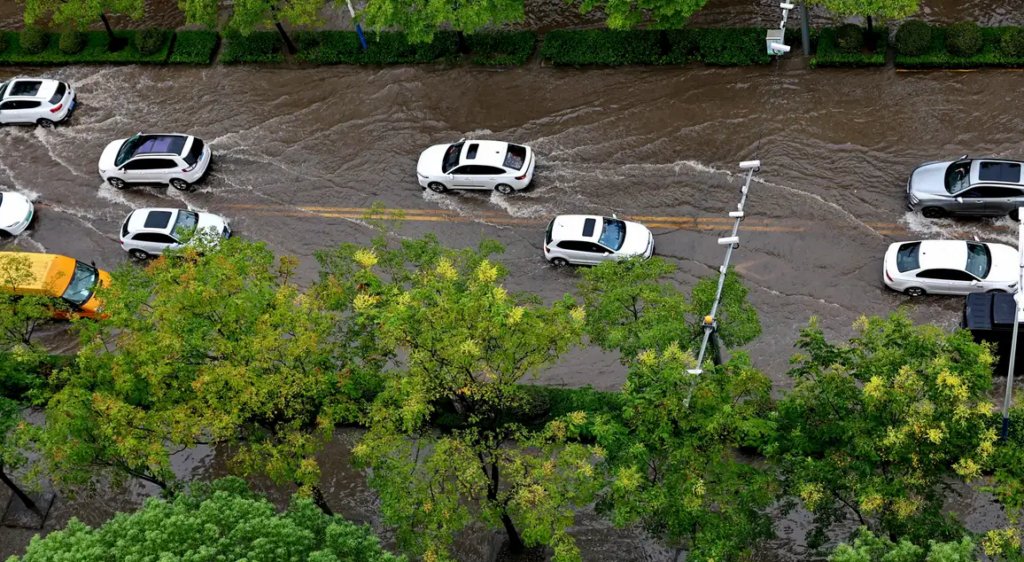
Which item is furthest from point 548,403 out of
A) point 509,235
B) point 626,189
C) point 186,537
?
point 186,537

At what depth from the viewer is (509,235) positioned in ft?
108

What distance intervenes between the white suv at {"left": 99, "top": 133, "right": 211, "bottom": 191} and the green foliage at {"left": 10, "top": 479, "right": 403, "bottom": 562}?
1741cm

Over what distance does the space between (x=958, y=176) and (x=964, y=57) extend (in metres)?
6.48

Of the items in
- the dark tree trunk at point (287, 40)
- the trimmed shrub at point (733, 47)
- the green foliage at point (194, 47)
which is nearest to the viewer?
the trimmed shrub at point (733, 47)

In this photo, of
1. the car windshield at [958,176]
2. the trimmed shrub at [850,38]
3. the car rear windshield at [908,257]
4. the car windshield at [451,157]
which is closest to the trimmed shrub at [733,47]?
the trimmed shrub at [850,38]

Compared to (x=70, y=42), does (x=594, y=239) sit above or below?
below

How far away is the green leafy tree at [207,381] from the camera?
22.5 m

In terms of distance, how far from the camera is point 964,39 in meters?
34.2

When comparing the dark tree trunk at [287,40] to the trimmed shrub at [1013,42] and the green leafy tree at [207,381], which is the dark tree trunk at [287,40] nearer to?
the green leafy tree at [207,381]

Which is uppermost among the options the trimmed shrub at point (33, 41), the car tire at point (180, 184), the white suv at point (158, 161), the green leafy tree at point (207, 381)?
the trimmed shrub at point (33, 41)

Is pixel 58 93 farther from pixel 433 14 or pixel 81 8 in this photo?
pixel 433 14

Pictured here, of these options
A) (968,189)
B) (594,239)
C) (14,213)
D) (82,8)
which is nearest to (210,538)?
(594,239)

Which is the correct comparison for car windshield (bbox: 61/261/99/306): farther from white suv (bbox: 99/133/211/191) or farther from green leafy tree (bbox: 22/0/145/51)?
green leafy tree (bbox: 22/0/145/51)

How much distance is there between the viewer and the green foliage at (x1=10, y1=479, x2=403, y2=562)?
18.2 meters
